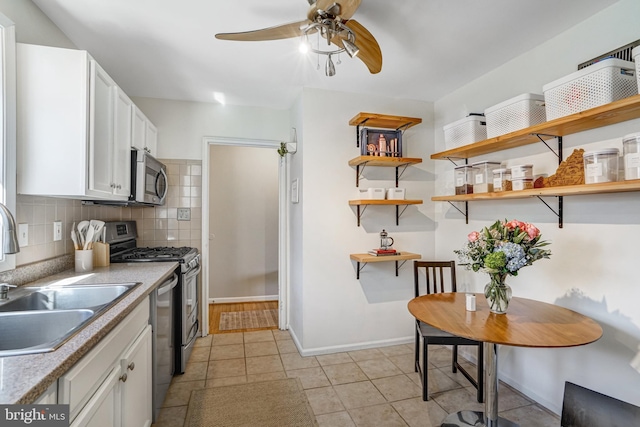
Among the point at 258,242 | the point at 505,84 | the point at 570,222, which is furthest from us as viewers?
the point at 258,242

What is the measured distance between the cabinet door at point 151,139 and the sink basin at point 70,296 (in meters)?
1.55

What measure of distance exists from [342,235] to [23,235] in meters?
2.23

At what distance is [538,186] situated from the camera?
2016 mm

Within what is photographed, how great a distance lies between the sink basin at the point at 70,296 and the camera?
158 centimetres

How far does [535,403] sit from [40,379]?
275 cm

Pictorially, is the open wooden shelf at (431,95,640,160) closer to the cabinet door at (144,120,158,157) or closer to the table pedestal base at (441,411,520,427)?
the table pedestal base at (441,411,520,427)

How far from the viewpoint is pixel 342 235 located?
2990mm

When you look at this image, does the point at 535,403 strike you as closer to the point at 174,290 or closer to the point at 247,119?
the point at 174,290

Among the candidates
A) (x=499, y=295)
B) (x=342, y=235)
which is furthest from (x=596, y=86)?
(x=342, y=235)

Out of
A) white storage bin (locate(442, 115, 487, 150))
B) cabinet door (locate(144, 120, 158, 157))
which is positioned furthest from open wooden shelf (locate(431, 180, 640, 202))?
cabinet door (locate(144, 120, 158, 157))

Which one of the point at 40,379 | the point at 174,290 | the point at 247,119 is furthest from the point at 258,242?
the point at 40,379

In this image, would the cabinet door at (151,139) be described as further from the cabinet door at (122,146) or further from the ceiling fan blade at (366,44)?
the ceiling fan blade at (366,44)

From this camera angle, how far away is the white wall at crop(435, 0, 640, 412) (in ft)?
5.58

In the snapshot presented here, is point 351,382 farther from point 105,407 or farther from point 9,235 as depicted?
point 9,235
